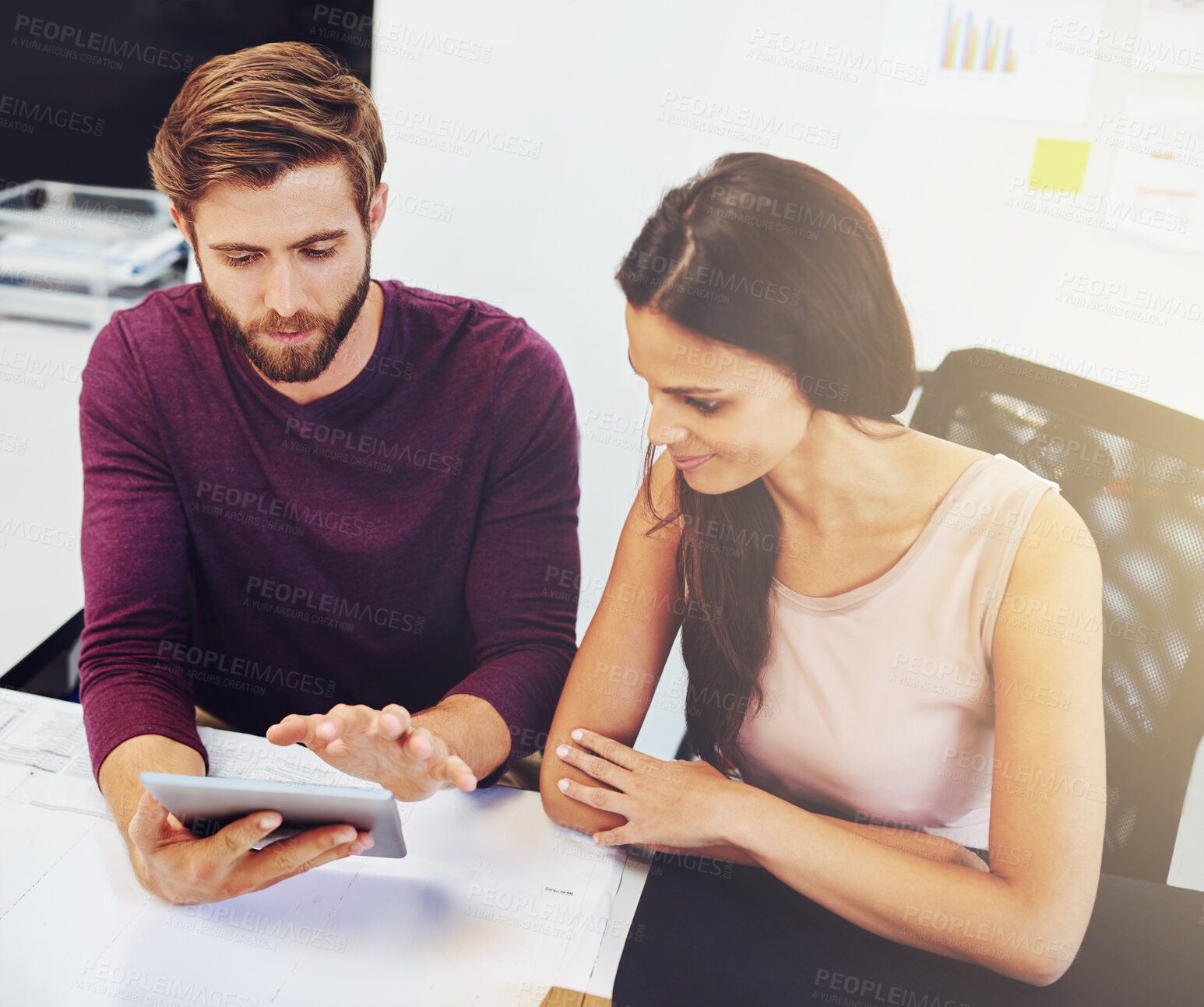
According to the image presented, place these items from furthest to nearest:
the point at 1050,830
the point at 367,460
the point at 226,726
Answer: the point at 226,726 → the point at 367,460 → the point at 1050,830

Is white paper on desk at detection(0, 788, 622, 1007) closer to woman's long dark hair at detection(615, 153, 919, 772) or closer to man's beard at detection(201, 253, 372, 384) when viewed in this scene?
woman's long dark hair at detection(615, 153, 919, 772)

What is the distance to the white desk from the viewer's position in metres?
1.12

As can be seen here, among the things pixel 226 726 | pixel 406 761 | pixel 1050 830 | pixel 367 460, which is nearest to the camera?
pixel 1050 830

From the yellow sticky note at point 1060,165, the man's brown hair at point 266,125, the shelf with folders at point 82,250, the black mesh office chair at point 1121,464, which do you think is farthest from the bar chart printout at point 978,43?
the shelf with folders at point 82,250

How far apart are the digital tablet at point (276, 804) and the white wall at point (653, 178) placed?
386 millimetres

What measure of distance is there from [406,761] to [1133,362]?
1021 millimetres

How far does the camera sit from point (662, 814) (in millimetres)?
1223

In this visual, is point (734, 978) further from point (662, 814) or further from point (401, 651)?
point (401, 651)

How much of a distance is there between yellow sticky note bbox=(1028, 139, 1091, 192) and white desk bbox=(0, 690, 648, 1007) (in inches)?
39.0

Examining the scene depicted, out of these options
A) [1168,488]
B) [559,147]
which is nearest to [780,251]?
[559,147]

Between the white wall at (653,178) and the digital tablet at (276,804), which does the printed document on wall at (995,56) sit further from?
the digital tablet at (276,804)

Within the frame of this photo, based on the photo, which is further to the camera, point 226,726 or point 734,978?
point 226,726

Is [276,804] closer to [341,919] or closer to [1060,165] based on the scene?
[341,919]

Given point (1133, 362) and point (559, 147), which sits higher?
point (559, 147)
